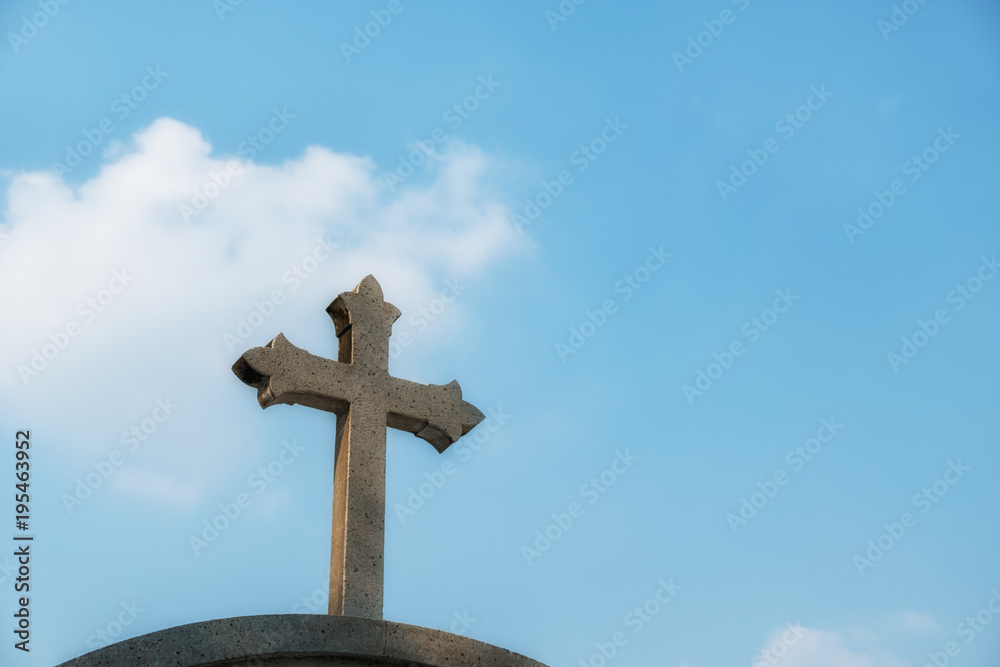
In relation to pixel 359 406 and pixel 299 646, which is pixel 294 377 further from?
pixel 299 646

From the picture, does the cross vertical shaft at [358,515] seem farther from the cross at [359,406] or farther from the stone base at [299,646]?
the stone base at [299,646]

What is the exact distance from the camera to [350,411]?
5.21m

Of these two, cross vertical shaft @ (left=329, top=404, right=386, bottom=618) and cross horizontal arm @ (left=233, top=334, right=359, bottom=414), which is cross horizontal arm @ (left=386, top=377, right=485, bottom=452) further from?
cross horizontal arm @ (left=233, top=334, right=359, bottom=414)

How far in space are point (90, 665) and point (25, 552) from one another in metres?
1.49

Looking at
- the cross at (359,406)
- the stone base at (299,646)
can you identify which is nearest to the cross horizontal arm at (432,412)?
the cross at (359,406)

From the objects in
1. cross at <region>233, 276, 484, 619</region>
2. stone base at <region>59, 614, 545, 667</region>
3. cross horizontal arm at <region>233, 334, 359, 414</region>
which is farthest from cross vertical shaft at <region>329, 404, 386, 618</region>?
stone base at <region>59, 614, 545, 667</region>

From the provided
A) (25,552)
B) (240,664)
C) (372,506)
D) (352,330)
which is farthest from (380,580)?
(25,552)

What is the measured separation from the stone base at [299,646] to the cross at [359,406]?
22 centimetres

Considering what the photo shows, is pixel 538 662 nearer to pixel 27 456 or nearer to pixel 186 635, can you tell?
pixel 186 635

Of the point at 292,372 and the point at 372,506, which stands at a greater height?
the point at 292,372

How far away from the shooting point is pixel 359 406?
17.2 ft

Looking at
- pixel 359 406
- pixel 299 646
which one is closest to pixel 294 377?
pixel 359 406

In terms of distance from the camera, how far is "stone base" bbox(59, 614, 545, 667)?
13.9ft

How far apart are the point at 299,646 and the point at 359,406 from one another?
120cm
